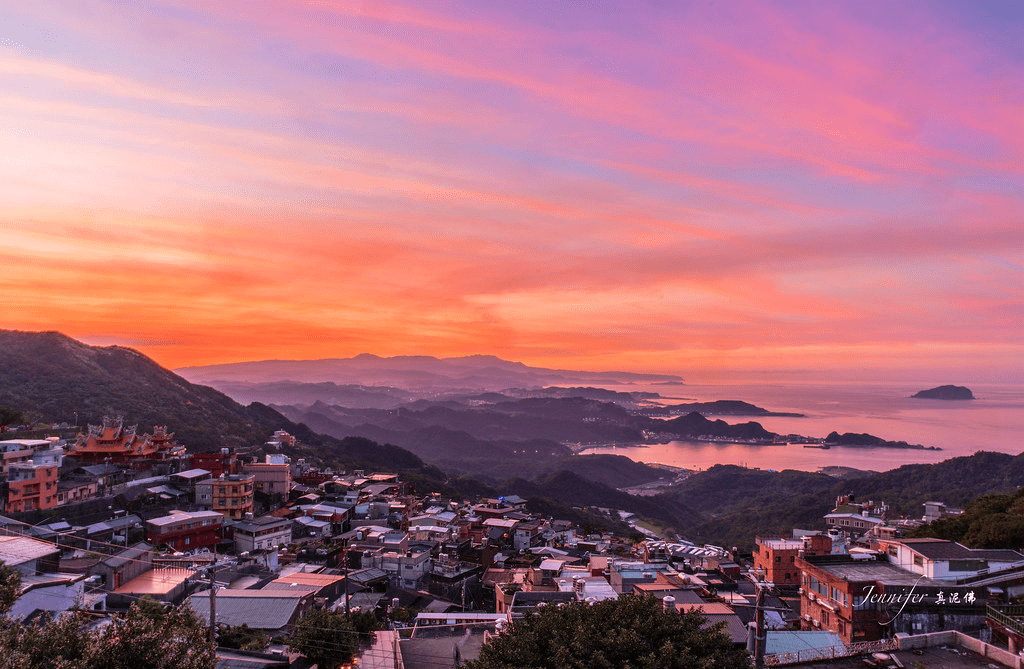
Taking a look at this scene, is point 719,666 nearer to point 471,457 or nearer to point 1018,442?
point 471,457

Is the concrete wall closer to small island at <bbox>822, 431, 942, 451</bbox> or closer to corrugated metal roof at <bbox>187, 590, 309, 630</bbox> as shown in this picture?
corrugated metal roof at <bbox>187, 590, 309, 630</bbox>

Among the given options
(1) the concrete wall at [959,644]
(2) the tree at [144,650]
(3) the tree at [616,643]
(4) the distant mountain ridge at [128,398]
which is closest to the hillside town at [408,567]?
(1) the concrete wall at [959,644]

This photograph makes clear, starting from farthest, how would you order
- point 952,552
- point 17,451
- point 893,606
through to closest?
point 17,451, point 952,552, point 893,606

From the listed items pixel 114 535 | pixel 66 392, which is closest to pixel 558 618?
pixel 114 535

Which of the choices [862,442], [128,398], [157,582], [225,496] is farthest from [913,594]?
A: [862,442]

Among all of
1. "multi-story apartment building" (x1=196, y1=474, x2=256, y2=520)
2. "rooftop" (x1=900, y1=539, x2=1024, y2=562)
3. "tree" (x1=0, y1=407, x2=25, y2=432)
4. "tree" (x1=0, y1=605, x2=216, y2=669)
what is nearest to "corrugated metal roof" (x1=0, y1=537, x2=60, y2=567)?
"tree" (x1=0, y1=605, x2=216, y2=669)

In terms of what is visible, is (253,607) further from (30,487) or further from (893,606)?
(30,487)
